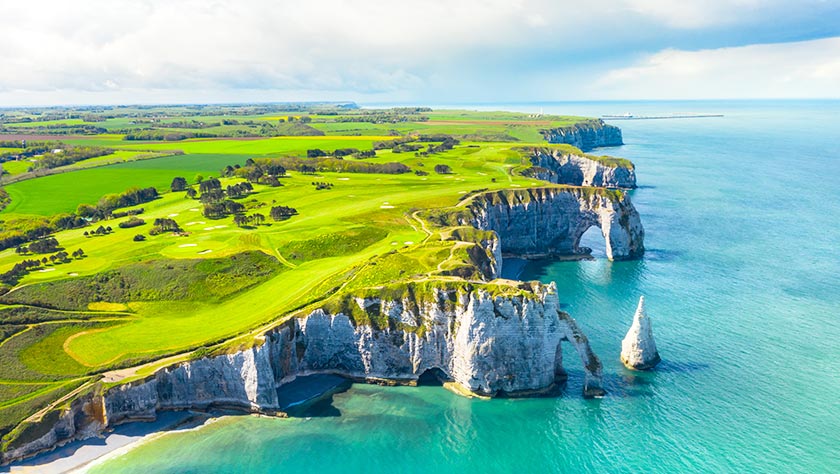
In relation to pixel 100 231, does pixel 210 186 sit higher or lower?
higher

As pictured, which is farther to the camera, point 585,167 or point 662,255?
point 585,167

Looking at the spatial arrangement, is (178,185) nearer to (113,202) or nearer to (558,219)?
(113,202)

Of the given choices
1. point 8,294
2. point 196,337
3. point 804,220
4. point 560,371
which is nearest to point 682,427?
point 560,371

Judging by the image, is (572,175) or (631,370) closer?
(631,370)

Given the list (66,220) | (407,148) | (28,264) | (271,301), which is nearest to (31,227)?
(66,220)

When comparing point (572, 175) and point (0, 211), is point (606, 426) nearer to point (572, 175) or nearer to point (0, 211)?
point (0, 211)
